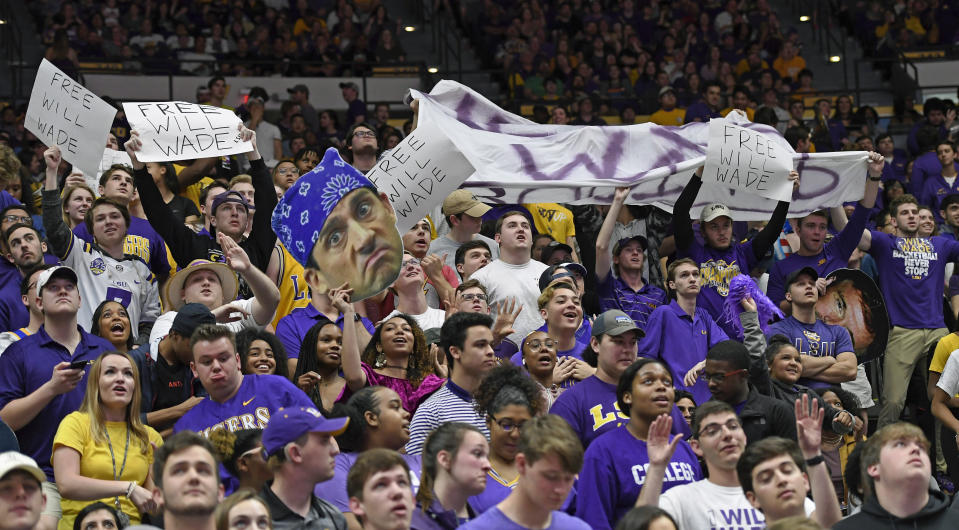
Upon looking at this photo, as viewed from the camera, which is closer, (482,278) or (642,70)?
(482,278)

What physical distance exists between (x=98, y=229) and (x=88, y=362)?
5.82ft

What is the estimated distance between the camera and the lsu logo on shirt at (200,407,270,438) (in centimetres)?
658

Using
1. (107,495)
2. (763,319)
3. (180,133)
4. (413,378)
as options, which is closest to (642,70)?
(763,319)

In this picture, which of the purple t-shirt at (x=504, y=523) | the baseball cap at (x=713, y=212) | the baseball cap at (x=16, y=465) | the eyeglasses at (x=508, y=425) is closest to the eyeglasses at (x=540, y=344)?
the eyeglasses at (x=508, y=425)

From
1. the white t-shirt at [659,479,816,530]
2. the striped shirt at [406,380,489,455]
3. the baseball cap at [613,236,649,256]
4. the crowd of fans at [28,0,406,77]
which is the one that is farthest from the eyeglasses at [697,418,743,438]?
the crowd of fans at [28,0,406,77]

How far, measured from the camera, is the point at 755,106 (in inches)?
641

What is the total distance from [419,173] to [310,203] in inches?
68.4

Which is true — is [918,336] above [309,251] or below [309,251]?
below

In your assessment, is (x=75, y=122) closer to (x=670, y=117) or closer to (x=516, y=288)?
(x=516, y=288)

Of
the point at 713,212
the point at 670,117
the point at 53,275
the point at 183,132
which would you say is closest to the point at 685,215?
the point at 713,212

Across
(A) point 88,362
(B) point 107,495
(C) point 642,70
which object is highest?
(C) point 642,70

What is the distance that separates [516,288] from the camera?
920 centimetres

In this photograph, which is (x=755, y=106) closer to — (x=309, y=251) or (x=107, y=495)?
(x=309, y=251)

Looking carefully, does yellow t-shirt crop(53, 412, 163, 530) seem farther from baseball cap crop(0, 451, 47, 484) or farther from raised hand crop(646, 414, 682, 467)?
raised hand crop(646, 414, 682, 467)
